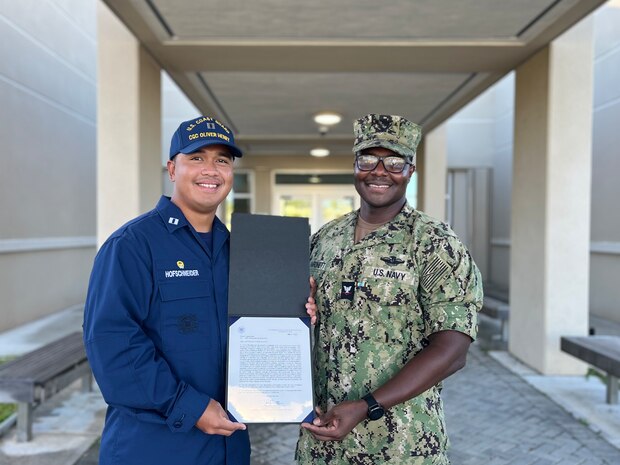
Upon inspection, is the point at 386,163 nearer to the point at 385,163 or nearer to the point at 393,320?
the point at 385,163

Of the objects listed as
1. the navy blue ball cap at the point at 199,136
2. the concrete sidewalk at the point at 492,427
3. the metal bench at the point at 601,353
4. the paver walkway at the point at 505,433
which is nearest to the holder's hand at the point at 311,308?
the navy blue ball cap at the point at 199,136

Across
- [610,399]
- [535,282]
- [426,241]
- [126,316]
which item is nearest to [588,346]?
[610,399]

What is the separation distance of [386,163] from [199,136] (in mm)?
633

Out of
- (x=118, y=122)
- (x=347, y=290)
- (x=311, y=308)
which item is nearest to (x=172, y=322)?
(x=311, y=308)

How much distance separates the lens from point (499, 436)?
3.72m

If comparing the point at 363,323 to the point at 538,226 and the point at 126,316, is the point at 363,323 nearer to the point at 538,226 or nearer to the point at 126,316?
the point at 126,316

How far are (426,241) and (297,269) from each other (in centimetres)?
44

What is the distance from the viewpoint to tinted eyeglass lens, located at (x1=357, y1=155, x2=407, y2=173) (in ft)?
5.77

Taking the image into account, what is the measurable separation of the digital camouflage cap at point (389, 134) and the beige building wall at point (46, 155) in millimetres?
6846

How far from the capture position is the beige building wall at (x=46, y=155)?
7293 millimetres

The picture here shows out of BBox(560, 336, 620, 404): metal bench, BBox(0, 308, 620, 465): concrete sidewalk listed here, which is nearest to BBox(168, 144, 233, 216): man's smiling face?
BBox(0, 308, 620, 465): concrete sidewalk

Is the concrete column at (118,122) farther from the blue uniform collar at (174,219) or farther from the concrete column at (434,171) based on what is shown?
the concrete column at (434,171)

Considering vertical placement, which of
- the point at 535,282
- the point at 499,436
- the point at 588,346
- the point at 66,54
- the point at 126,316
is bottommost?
the point at 499,436

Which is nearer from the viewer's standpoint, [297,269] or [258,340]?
[258,340]
